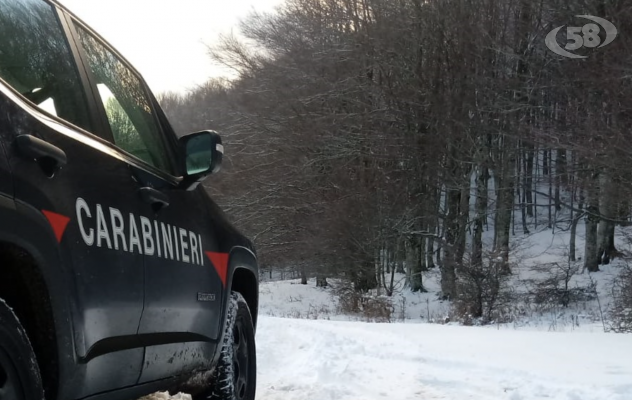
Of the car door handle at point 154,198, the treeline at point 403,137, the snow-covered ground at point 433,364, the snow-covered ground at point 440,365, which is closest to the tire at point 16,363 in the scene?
the car door handle at point 154,198

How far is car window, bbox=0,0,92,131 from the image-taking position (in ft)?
6.97

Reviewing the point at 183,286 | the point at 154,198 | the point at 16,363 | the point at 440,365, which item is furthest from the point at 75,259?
the point at 440,365

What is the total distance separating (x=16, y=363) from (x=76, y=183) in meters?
0.59

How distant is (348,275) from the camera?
23.4 metres

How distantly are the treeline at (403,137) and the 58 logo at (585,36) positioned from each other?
255 mm

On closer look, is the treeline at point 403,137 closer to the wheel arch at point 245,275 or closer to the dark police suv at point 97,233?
the wheel arch at point 245,275

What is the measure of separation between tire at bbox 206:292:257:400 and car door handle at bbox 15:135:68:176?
1743 mm

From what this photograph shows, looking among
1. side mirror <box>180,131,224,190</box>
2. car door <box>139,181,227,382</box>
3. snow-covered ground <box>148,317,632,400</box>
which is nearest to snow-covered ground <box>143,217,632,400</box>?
snow-covered ground <box>148,317,632,400</box>

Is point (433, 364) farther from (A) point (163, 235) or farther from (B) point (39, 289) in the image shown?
(B) point (39, 289)

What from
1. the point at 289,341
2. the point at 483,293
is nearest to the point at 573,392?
the point at 289,341

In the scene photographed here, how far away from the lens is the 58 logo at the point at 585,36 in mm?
16328

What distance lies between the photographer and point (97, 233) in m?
2.12

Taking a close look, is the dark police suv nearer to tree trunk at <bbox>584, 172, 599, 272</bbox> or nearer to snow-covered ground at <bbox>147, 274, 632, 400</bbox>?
snow-covered ground at <bbox>147, 274, 632, 400</bbox>

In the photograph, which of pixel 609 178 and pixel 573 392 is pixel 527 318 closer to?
pixel 609 178
